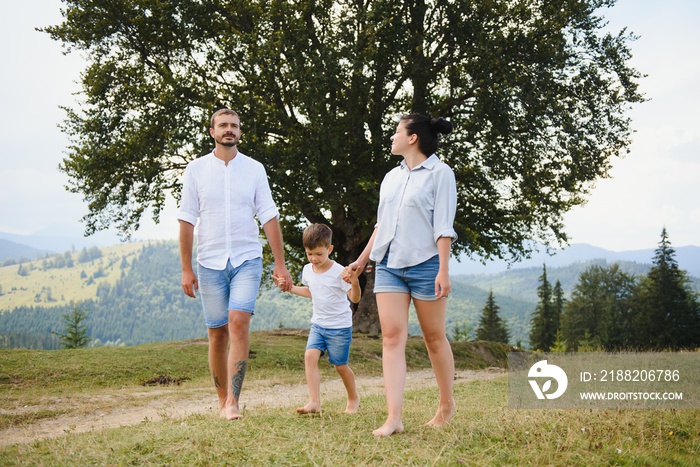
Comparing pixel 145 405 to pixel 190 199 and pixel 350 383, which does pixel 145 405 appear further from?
pixel 190 199

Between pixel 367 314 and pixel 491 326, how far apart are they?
167ft

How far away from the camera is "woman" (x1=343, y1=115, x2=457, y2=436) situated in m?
5.39

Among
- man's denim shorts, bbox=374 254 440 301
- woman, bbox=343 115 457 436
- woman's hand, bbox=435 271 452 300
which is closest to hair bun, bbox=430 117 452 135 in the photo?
woman, bbox=343 115 457 436

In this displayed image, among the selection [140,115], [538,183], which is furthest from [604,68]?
[140,115]

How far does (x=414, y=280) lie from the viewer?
17.9 feet

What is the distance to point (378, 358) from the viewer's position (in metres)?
18.0

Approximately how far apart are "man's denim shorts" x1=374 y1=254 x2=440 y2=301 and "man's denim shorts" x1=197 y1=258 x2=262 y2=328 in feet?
4.78

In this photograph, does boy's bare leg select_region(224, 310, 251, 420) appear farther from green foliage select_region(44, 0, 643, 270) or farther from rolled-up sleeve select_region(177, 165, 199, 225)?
green foliage select_region(44, 0, 643, 270)

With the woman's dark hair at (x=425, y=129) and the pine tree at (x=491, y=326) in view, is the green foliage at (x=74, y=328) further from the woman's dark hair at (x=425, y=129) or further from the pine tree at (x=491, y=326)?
the woman's dark hair at (x=425, y=129)

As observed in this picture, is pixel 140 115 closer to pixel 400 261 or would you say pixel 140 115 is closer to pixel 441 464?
pixel 400 261

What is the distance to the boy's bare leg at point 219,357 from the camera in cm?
657

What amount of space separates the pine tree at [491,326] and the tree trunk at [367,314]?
48.1m

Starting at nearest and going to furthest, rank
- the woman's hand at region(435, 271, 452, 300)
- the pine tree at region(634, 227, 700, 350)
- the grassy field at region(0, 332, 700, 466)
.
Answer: the grassy field at region(0, 332, 700, 466)
the woman's hand at region(435, 271, 452, 300)
the pine tree at region(634, 227, 700, 350)

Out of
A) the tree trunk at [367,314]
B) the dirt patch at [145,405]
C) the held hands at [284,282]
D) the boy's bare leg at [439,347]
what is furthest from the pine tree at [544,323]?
the boy's bare leg at [439,347]
